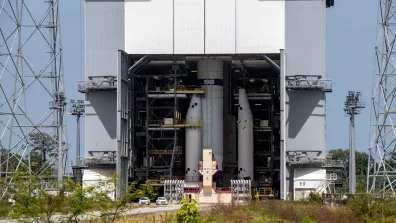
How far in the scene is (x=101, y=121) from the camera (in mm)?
68938

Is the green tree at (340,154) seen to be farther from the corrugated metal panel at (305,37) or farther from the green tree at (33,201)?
the green tree at (33,201)

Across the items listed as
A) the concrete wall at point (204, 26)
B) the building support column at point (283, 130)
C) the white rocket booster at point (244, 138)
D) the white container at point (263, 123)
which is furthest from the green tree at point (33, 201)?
the white container at point (263, 123)

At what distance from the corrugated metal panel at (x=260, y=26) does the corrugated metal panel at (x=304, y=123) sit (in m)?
3.97

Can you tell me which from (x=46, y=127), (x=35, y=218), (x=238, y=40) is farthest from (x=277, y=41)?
(x=35, y=218)

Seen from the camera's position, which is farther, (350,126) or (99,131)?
(350,126)

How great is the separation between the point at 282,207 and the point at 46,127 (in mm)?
26114

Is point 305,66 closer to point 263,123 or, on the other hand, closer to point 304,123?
point 304,123

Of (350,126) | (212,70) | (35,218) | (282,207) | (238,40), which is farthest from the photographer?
(350,126)

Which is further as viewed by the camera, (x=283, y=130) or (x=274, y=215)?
(x=283, y=130)

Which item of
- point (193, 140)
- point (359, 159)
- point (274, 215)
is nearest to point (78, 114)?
point (193, 140)

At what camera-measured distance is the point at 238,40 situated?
67438 millimetres

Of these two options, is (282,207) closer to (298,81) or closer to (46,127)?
(298,81)

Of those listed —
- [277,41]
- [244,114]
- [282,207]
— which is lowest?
[282,207]

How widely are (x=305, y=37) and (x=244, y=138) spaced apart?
989cm
